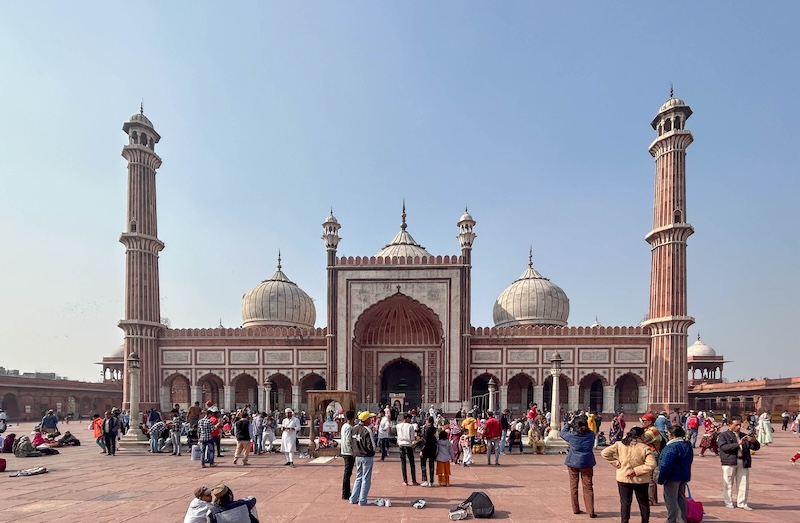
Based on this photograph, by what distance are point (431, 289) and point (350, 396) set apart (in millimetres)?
15656

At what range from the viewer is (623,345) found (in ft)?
A: 111

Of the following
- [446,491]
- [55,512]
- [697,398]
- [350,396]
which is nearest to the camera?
[55,512]

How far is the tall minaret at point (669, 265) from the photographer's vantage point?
31875 mm

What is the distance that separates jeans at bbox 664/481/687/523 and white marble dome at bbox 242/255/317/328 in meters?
37.1

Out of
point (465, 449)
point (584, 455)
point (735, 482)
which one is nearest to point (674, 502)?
point (584, 455)

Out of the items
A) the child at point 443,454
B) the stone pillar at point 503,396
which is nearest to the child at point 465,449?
the child at point 443,454

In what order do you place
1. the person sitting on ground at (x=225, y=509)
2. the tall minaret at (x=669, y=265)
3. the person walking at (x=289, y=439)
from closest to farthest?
the person sitting on ground at (x=225, y=509), the person walking at (x=289, y=439), the tall minaret at (x=669, y=265)

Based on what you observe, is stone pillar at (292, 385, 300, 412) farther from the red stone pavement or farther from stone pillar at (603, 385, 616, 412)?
the red stone pavement

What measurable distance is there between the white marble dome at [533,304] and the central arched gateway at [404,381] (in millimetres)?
9083

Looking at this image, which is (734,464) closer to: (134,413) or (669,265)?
(134,413)

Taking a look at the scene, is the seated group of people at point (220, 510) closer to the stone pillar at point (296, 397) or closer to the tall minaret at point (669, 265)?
the stone pillar at point (296, 397)

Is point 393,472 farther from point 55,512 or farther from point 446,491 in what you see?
point 55,512

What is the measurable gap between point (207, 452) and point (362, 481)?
6.13m

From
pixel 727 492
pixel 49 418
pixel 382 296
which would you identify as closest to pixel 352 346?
pixel 382 296
